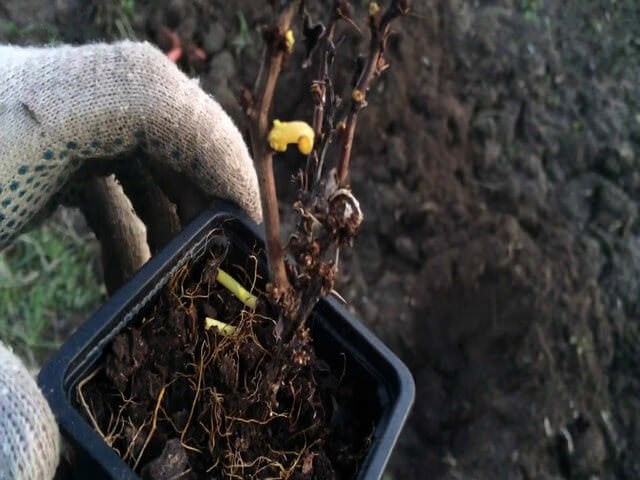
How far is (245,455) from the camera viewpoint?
0.75 metres

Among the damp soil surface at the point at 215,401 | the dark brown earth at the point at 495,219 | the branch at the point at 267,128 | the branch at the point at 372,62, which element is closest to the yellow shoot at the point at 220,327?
the damp soil surface at the point at 215,401

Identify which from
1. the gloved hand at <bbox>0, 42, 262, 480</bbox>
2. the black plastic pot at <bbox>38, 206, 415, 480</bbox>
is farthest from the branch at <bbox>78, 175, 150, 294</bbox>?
the black plastic pot at <bbox>38, 206, 415, 480</bbox>

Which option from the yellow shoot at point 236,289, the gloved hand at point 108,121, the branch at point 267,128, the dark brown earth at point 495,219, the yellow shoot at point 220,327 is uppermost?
the branch at point 267,128

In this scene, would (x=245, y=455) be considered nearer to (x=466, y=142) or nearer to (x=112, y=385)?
(x=112, y=385)

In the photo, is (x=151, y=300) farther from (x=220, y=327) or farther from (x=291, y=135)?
(x=291, y=135)

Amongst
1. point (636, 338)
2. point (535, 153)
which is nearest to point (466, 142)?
point (535, 153)

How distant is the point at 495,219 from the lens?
5.79 ft

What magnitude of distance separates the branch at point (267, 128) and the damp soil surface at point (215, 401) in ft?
0.42

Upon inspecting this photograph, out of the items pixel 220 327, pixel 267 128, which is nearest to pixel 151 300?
pixel 220 327

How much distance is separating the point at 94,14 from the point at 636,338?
5.44 feet

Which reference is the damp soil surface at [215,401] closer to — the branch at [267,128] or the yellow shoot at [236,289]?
the yellow shoot at [236,289]

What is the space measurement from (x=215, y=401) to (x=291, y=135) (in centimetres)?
39

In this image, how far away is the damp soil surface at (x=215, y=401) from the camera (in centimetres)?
74

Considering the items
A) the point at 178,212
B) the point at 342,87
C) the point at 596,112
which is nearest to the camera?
the point at 178,212
